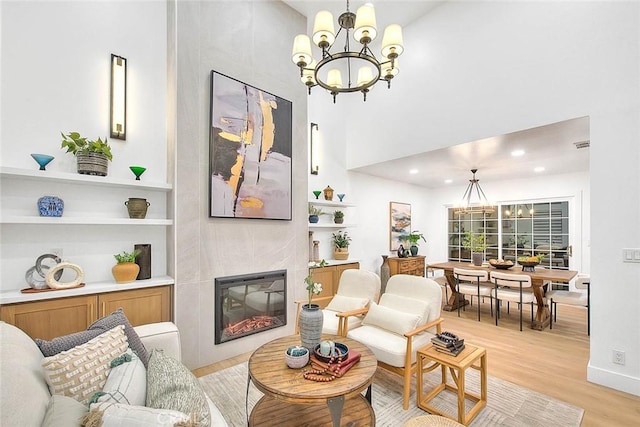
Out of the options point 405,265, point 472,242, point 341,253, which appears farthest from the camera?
point 472,242

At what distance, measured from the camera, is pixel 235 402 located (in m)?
2.44

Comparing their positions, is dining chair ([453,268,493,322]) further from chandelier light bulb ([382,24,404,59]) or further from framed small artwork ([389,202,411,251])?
chandelier light bulb ([382,24,404,59])

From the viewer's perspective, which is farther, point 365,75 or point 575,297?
point 575,297

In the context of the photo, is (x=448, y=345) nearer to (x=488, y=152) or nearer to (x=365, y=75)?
(x=365, y=75)

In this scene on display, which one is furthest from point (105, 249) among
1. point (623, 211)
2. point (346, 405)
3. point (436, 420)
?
point (623, 211)

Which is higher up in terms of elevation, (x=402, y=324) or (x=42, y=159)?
(x=42, y=159)

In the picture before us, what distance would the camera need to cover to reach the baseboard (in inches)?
101

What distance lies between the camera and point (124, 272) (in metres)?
2.73

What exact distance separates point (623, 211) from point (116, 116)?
4.89m

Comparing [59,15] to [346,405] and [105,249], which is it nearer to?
[105,249]

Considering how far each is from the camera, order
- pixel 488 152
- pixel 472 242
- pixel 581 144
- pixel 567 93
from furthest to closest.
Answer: pixel 472 242 < pixel 488 152 < pixel 581 144 < pixel 567 93

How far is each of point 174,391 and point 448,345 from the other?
1930mm

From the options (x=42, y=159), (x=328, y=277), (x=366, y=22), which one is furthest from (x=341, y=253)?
(x=42, y=159)

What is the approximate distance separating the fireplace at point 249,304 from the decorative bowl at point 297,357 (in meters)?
1.55
